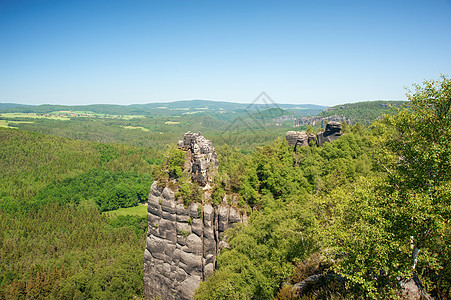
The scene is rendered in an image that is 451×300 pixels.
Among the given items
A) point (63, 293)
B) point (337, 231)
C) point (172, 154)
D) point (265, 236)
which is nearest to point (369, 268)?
point (337, 231)

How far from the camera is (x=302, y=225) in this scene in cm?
2233

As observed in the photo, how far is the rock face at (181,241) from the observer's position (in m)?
33.3

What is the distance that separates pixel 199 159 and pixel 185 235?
10.2 metres

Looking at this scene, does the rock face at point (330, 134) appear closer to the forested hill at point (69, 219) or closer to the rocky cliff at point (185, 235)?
the rocky cliff at point (185, 235)

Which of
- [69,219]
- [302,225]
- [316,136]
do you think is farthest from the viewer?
[69,219]

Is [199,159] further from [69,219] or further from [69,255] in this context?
[69,219]

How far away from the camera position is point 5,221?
85875 mm

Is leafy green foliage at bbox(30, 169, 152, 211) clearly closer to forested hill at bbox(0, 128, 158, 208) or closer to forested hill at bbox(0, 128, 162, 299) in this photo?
forested hill at bbox(0, 128, 162, 299)

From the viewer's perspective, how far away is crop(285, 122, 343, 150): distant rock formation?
5297 centimetres

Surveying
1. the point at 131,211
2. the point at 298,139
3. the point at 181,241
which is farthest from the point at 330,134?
the point at 131,211

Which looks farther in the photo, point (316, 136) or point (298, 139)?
point (316, 136)

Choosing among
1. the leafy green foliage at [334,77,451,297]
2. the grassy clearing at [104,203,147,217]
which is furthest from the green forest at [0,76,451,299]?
the grassy clearing at [104,203,147,217]

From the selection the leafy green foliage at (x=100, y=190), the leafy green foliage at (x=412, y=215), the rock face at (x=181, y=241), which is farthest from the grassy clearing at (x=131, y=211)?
the leafy green foliage at (x=412, y=215)

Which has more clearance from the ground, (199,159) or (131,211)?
(199,159)
